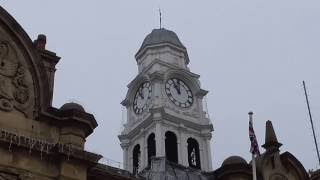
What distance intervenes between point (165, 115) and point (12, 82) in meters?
31.6

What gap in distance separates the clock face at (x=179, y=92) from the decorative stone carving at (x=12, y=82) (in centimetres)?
3303

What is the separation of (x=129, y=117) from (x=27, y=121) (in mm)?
35217

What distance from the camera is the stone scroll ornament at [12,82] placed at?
97.3 ft

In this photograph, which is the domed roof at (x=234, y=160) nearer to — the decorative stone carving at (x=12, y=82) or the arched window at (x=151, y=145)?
the decorative stone carving at (x=12, y=82)

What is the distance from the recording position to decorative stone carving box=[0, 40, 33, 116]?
29.7m

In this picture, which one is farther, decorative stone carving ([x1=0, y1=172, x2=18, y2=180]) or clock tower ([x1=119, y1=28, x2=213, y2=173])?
clock tower ([x1=119, y1=28, x2=213, y2=173])

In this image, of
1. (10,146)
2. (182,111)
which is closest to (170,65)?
(182,111)

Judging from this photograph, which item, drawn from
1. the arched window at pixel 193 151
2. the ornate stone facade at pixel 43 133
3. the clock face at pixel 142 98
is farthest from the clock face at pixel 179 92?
the ornate stone facade at pixel 43 133

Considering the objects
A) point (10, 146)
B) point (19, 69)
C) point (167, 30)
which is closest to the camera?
point (10, 146)

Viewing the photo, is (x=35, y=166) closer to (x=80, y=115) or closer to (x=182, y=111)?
(x=80, y=115)

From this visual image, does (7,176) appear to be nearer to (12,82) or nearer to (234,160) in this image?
(12,82)

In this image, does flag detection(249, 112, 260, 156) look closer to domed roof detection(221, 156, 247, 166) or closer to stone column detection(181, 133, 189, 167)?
domed roof detection(221, 156, 247, 166)

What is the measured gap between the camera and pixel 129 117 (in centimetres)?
6500

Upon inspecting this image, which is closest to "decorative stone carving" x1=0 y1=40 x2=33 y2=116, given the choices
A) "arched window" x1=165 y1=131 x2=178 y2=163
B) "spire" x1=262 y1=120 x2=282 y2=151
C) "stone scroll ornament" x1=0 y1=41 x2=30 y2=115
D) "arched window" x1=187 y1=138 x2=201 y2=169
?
"stone scroll ornament" x1=0 y1=41 x2=30 y2=115
